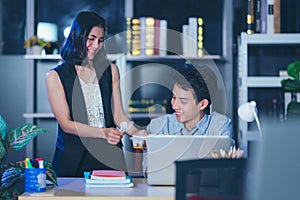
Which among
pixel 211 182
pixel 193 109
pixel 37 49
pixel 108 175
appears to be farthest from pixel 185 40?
pixel 211 182

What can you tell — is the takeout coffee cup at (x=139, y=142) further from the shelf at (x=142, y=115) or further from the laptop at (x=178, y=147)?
the shelf at (x=142, y=115)

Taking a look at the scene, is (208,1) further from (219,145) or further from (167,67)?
(219,145)

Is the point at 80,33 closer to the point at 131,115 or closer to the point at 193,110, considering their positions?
the point at 193,110

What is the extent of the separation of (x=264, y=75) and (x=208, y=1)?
2.21ft

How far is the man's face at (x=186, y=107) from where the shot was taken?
2.83m

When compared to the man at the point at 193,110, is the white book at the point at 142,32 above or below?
above

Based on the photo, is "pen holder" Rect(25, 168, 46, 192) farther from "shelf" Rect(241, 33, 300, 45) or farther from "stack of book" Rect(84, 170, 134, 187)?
"shelf" Rect(241, 33, 300, 45)

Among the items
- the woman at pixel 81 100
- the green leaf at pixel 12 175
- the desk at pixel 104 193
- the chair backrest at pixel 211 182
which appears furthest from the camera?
the woman at pixel 81 100

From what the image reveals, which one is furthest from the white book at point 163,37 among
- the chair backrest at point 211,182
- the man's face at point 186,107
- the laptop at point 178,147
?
the chair backrest at point 211,182

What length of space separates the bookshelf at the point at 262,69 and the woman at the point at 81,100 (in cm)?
108

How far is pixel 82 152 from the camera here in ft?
9.87

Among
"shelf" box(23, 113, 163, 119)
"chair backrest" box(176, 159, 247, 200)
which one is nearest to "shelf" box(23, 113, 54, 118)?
"shelf" box(23, 113, 163, 119)

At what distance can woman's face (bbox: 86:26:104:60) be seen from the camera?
301 cm

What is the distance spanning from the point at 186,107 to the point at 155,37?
1.19 m
